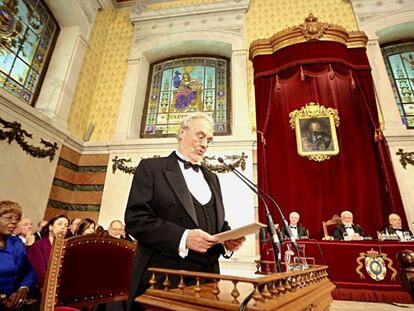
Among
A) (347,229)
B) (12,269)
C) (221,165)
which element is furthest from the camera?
(221,165)

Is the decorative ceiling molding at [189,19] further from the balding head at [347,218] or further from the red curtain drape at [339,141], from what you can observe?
the balding head at [347,218]


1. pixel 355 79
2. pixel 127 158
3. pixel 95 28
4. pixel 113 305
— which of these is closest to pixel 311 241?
pixel 113 305

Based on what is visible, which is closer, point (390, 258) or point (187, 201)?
point (187, 201)

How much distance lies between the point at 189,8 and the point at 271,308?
7.57m

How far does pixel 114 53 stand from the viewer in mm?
6957

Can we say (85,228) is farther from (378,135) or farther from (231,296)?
(378,135)

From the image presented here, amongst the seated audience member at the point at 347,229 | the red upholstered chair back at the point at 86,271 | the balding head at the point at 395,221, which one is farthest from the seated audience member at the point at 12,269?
the balding head at the point at 395,221

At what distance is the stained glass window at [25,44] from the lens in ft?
15.0

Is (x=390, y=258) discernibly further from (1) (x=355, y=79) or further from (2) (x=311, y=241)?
(1) (x=355, y=79)

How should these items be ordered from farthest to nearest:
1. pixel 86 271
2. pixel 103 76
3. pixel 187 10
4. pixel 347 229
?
pixel 187 10
pixel 103 76
pixel 347 229
pixel 86 271

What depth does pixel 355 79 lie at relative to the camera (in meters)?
5.00

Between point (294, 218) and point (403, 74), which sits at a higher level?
point (403, 74)

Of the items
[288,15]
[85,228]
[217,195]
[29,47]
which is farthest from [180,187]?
[288,15]

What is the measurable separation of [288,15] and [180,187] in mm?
6633
